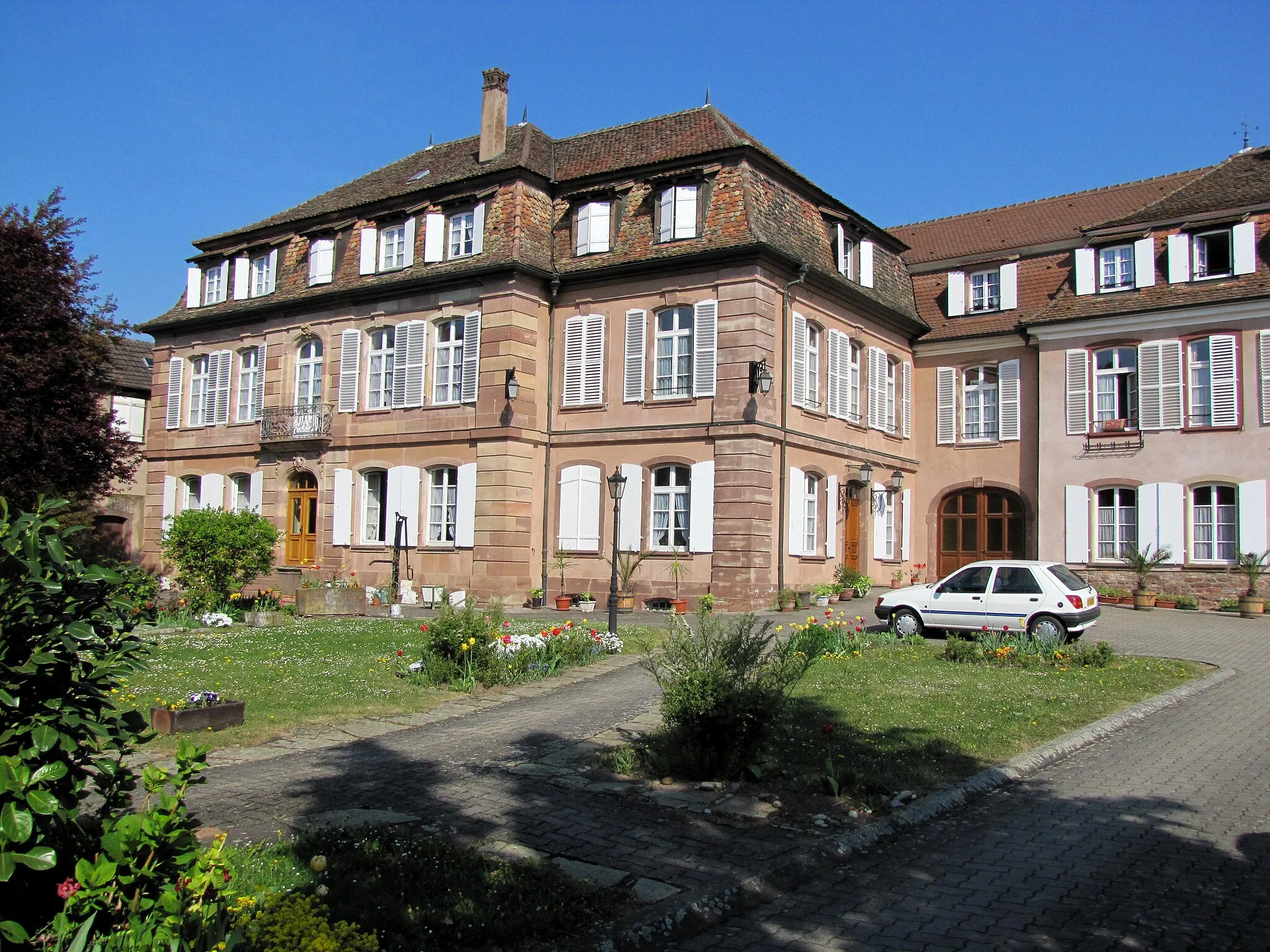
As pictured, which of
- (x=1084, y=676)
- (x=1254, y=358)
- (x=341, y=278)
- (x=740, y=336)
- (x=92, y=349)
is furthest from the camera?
(x=341, y=278)

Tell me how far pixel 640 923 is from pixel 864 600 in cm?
1999

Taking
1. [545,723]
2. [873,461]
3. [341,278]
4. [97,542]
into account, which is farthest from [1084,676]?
[97,542]

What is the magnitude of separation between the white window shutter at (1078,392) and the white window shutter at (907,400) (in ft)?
13.9

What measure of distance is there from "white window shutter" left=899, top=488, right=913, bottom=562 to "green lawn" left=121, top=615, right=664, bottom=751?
12.4 meters

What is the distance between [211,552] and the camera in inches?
798

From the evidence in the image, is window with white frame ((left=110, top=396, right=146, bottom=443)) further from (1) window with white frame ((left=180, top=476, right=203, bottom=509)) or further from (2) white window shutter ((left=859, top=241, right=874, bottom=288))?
(2) white window shutter ((left=859, top=241, right=874, bottom=288))

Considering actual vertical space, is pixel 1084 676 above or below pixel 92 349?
below

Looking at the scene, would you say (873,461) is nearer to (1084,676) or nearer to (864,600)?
(864,600)

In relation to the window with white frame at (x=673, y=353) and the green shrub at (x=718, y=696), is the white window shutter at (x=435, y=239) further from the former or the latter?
the green shrub at (x=718, y=696)

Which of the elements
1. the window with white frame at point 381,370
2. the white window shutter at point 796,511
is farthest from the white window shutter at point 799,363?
the window with white frame at point 381,370

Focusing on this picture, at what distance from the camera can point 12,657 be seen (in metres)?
3.38

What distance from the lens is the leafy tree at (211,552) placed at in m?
20.2

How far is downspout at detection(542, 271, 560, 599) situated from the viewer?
81.0ft

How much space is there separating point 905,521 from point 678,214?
1098cm
